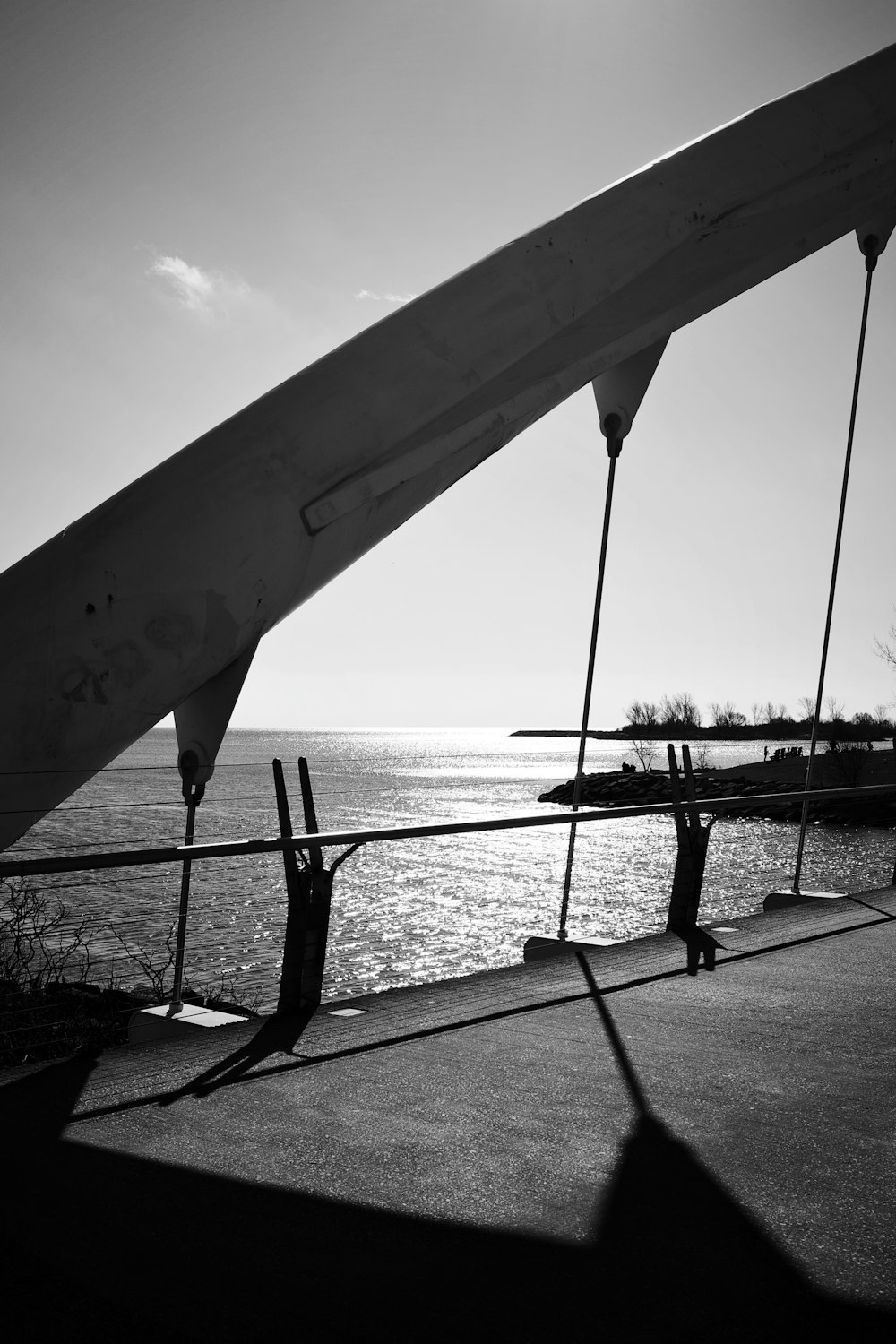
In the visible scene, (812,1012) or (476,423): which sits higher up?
(476,423)

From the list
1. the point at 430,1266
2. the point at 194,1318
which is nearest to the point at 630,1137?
the point at 430,1266

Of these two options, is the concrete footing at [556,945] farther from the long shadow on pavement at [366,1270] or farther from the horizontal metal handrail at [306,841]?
the long shadow on pavement at [366,1270]

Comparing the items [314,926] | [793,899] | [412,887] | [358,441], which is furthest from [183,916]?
[412,887]

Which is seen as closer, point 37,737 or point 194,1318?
point 194,1318

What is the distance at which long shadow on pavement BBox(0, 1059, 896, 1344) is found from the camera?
85.0 inches

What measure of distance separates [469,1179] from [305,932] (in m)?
2.02

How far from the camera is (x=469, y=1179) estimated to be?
2.87 m

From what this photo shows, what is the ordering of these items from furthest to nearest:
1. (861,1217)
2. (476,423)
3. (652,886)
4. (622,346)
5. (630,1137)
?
(652,886) < (622,346) < (476,423) < (630,1137) < (861,1217)

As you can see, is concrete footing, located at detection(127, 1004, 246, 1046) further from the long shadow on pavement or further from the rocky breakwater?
the rocky breakwater

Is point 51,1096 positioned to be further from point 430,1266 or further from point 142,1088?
point 430,1266

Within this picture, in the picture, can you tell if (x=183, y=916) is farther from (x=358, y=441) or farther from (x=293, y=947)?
(x=358, y=441)

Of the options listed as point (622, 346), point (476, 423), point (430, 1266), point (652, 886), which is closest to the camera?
point (430, 1266)

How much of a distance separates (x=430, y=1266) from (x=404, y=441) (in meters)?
3.10

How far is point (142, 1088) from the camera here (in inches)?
143
